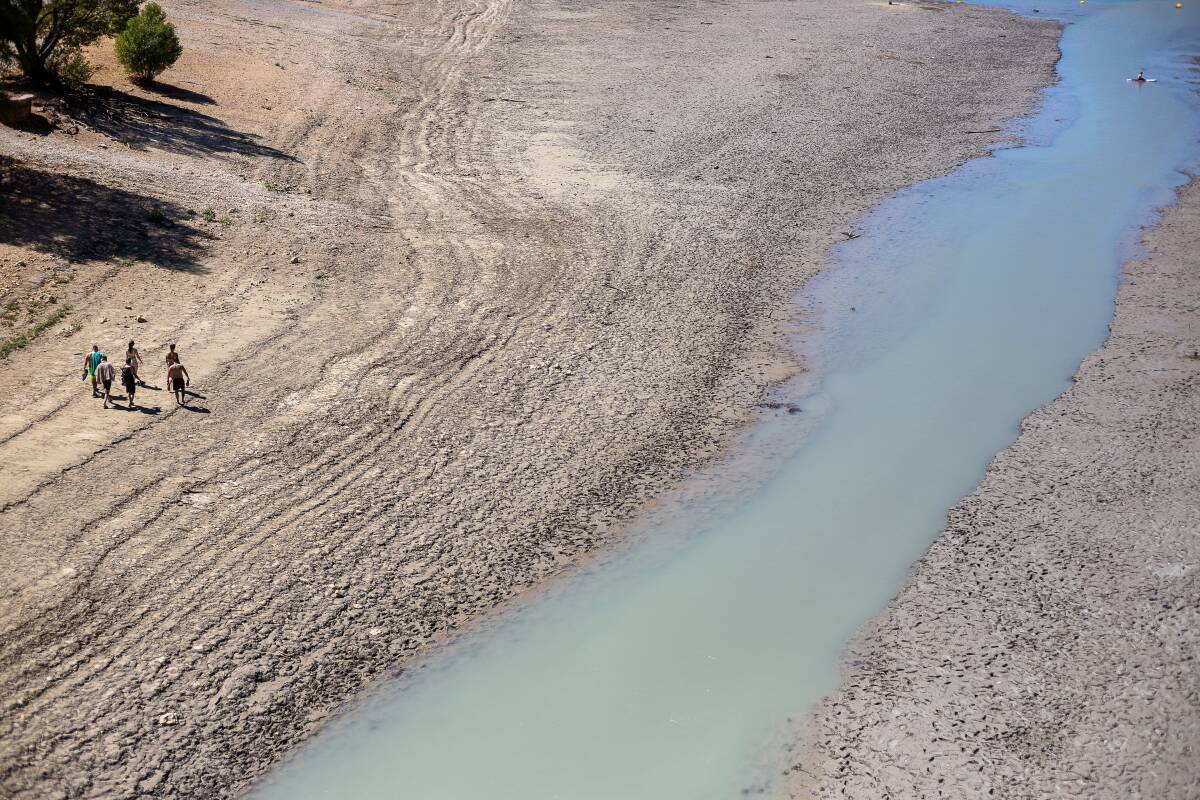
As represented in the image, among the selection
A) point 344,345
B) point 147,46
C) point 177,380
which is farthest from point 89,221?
point 147,46

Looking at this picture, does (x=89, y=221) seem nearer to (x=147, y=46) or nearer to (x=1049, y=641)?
(x=147, y=46)

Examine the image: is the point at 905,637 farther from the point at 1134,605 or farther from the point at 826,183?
the point at 826,183

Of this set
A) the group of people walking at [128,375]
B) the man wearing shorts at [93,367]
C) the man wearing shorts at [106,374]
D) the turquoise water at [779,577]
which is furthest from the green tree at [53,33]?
Result: the turquoise water at [779,577]

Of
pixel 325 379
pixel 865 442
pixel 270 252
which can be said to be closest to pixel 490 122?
pixel 270 252

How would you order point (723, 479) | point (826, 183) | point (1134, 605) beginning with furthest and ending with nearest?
point (826, 183) → point (723, 479) → point (1134, 605)

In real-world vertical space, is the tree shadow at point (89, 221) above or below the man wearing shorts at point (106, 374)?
above

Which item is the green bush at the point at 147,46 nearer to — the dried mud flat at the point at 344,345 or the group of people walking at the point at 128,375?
the dried mud flat at the point at 344,345

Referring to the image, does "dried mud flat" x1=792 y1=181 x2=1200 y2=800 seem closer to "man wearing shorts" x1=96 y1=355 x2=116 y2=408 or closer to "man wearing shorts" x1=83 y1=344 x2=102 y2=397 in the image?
"man wearing shorts" x1=96 y1=355 x2=116 y2=408
